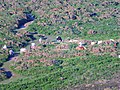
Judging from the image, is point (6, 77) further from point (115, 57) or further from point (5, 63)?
point (115, 57)

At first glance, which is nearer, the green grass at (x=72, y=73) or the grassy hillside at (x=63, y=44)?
the green grass at (x=72, y=73)

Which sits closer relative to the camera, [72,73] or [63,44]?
[72,73]

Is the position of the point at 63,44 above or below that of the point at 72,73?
above

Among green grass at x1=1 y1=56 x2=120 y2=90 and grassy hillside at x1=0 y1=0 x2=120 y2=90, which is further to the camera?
grassy hillside at x1=0 y1=0 x2=120 y2=90

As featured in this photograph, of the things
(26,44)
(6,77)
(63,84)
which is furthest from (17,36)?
(63,84)

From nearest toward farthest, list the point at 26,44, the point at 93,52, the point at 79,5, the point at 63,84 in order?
the point at 63,84 < the point at 93,52 < the point at 26,44 < the point at 79,5

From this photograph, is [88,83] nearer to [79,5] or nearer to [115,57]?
[115,57]

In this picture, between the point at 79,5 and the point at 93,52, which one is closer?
the point at 93,52

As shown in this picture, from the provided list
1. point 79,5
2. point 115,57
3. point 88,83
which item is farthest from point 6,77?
point 79,5

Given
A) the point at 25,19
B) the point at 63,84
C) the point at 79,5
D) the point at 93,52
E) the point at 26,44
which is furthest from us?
the point at 79,5
